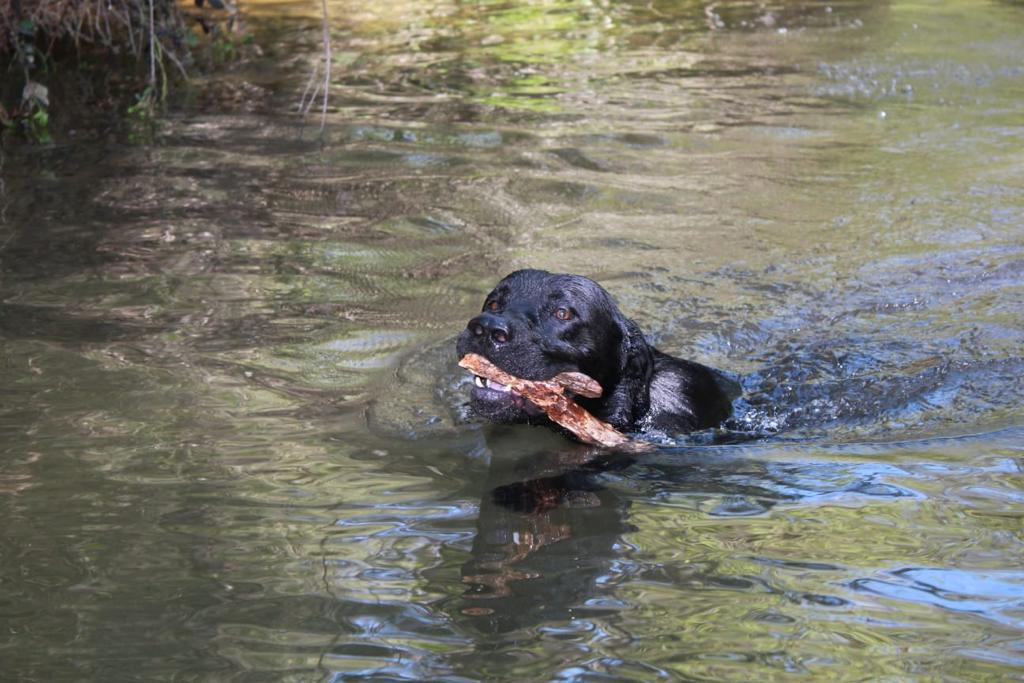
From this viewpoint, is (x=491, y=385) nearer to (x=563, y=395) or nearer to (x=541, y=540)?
(x=563, y=395)

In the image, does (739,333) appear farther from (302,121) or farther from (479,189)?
→ (302,121)

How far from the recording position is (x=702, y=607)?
4.20 m

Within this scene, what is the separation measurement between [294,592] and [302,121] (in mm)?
8619

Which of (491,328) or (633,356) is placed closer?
(491,328)

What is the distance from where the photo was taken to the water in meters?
4.11

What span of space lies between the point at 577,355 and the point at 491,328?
53 cm

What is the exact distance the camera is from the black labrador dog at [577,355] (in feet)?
19.4

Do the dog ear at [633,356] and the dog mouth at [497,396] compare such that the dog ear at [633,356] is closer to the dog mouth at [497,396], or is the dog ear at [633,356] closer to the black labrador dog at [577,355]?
the black labrador dog at [577,355]

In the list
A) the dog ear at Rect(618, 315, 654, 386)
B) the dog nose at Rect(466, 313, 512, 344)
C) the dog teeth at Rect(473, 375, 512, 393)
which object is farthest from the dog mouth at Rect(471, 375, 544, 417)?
the dog ear at Rect(618, 315, 654, 386)

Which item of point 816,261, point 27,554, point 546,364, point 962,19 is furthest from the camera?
point 962,19

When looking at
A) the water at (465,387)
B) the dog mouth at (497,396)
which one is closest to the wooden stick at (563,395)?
the dog mouth at (497,396)

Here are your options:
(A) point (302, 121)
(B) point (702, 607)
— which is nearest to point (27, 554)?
(B) point (702, 607)

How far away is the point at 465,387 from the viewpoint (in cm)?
718

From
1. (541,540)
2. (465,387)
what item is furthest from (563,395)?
(465,387)
